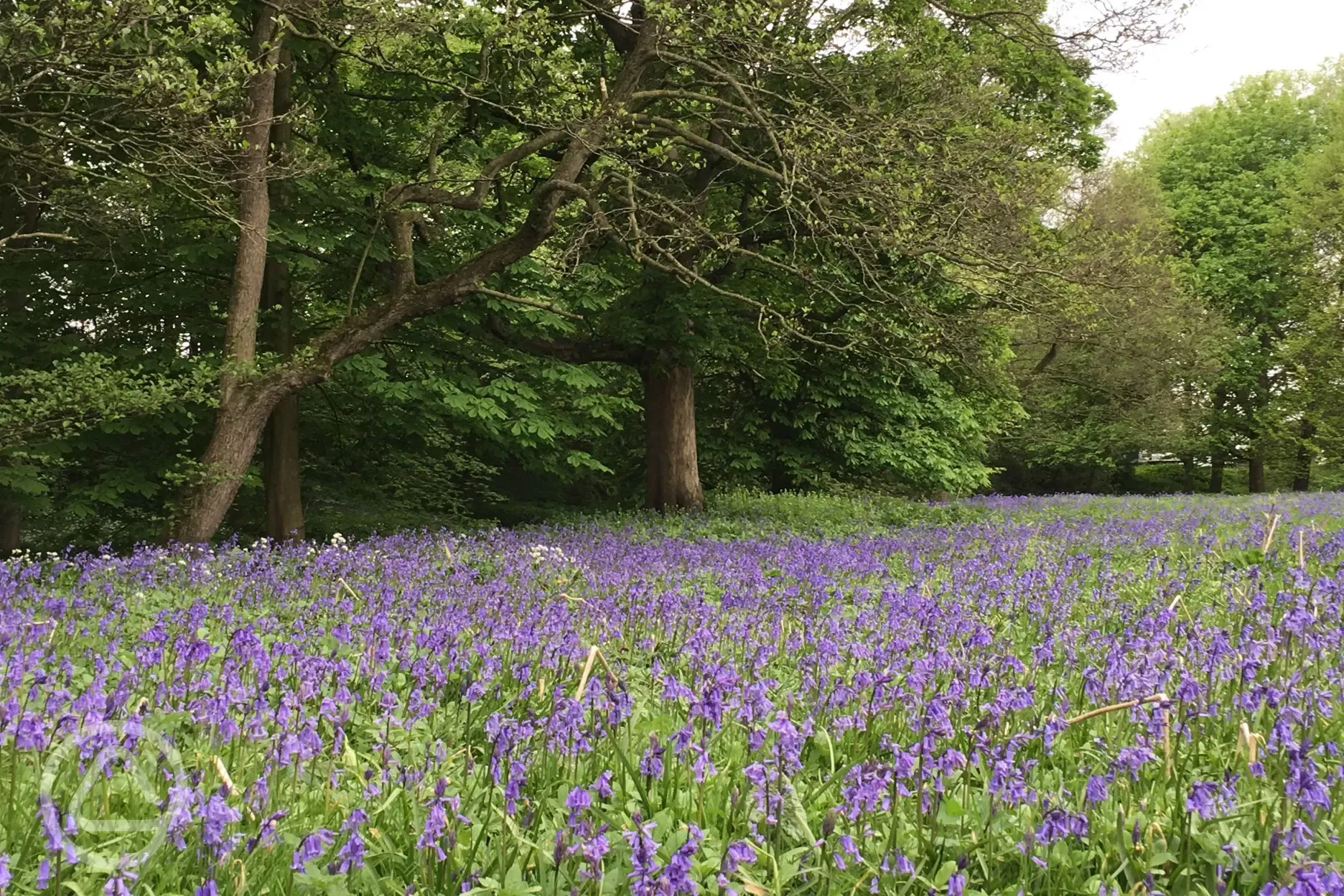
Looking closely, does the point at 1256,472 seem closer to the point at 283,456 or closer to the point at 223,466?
the point at 283,456

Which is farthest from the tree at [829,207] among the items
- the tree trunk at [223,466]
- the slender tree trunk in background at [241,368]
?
the tree trunk at [223,466]

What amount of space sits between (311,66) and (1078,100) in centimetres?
1442

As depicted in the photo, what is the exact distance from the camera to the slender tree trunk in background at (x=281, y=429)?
12438 mm

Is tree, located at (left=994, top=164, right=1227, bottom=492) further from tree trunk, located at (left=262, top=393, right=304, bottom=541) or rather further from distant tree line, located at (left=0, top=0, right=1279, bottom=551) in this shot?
tree trunk, located at (left=262, top=393, right=304, bottom=541)

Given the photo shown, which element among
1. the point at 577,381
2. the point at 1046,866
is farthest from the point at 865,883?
the point at 577,381

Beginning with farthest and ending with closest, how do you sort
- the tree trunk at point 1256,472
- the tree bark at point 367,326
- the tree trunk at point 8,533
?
the tree trunk at point 1256,472 → the tree trunk at point 8,533 → the tree bark at point 367,326

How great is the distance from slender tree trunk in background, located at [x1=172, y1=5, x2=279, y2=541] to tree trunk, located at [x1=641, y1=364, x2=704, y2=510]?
24.5ft

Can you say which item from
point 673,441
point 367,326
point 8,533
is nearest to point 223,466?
point 367,326

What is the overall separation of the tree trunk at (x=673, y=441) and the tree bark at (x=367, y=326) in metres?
5.57

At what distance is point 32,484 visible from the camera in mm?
9984

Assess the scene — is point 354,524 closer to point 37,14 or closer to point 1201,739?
point 37,14

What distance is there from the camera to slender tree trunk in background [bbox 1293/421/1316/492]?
33781 millimetres

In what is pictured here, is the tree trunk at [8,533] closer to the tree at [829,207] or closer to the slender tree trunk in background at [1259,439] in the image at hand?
the tree at [829,207]

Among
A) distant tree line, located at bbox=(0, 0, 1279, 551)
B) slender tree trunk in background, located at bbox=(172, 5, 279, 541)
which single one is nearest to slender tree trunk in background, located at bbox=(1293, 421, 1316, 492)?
distant tree line, located at bbox=(0, 0, 1279, 551)
